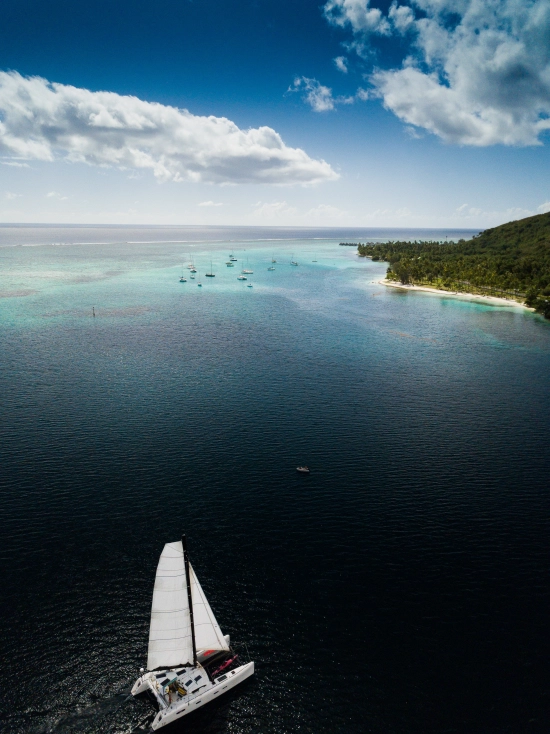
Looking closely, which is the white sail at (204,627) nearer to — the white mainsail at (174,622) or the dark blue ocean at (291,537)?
the white mainsail at (174,622)

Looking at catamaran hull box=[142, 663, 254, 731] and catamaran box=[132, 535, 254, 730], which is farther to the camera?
catamaran box=[132, 535, 254, 730]

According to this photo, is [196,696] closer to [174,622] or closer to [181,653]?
[181,653]

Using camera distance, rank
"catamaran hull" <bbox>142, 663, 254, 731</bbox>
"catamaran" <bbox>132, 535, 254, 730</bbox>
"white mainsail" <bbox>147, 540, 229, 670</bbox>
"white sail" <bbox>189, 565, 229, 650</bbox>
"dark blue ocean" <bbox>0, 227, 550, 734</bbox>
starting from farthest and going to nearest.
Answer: "white sail" <bbox>189, 565, 229, 650</bbox> → "dark blue ocean" <bbox>0, 227, 550, 734</bbox> → "white mainsail" <bbox>147, 540, 229, 670</bbox> → "catamaran" <bbox>132, 535, 254, 730</bbox> → "catamaran hull" <bbox>142, 663, 254, 731</bbox>

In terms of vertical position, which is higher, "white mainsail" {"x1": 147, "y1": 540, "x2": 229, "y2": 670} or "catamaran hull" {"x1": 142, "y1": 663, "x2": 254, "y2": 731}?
"white mainsail" {"x1": 147, "y1": 540, "x2": 229, "y2": 670}

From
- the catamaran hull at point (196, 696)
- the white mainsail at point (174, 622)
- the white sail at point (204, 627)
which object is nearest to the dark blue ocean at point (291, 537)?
the catamaran hull at point (196, 696)

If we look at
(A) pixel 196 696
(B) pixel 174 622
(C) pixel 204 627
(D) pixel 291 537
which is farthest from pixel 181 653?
(D) pixel 291 537

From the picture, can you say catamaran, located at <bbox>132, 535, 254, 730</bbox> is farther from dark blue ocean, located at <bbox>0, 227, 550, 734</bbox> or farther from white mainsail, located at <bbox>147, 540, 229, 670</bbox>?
dark blue ocean, located at <bbox>0, 227, 550, 734</bbox>

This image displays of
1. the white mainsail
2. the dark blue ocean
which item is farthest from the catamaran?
the dark blue ocean

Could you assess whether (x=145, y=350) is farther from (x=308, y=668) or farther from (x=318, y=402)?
(x=308, y=668)

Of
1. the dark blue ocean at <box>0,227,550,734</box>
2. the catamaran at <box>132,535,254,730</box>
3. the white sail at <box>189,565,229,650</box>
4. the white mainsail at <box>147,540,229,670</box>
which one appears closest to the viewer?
the catamaran at <box>132,535,254,730</box>

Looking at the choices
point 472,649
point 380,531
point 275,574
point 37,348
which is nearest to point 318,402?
point 380,531
